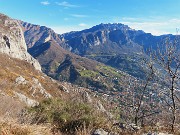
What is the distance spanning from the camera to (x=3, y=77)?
111625mm

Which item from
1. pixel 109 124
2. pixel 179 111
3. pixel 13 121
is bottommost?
pixel 179 111

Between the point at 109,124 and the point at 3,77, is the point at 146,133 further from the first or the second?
the point at 3,77

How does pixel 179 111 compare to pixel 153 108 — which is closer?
pixel 179 111

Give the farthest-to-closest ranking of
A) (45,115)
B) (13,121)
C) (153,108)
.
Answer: (153,108) → (45,115) → (13,121)

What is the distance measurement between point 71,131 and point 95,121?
35.0 inches

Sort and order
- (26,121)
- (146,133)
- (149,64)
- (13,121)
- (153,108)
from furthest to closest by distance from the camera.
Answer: (153,108)
(149,64)
(146,133)
(26,121)
(13,121)

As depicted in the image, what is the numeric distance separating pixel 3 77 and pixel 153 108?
92365 millimetres

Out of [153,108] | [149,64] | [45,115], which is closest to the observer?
[45,115]

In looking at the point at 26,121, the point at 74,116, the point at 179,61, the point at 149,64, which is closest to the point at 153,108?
the point at 149,64

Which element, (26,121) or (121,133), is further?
(121,133)

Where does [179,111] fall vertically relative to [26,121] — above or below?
below

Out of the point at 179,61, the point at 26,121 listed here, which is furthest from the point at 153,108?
the point at 26,121

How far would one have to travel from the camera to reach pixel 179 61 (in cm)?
1475

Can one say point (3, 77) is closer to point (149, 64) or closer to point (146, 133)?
point (149, 64)
